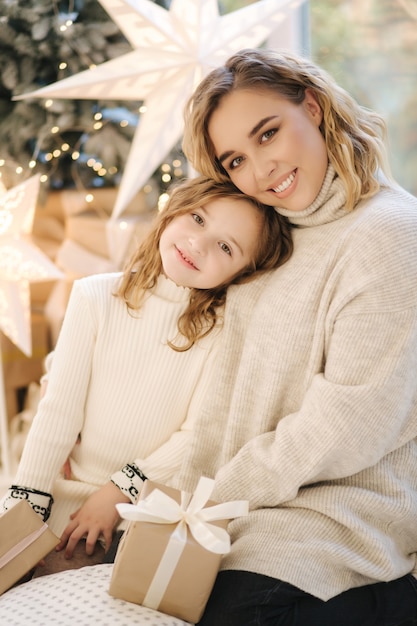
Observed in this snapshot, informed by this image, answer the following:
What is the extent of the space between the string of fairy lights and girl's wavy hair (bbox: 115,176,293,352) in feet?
2.47

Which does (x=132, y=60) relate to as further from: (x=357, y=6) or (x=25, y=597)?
(x=25, y=597)

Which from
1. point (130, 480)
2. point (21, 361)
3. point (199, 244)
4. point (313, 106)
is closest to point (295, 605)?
point (130, 480)

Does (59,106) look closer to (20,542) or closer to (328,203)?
(328,203)

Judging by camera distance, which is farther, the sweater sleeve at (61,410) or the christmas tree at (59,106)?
the christmas tree at (59,106)

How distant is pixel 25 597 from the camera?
53.0 inches

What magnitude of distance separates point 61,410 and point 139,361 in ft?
0.65

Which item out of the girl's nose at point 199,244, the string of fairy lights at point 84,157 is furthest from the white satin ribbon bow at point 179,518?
the string of fairy lights at point 84,157

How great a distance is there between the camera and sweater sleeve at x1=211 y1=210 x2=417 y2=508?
54.5 inches

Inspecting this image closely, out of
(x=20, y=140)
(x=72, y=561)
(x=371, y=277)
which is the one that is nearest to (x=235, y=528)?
(x=72, y=561)

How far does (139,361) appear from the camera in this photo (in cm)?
167

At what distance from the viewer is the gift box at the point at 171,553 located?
1.27 metres

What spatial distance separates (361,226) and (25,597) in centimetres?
92

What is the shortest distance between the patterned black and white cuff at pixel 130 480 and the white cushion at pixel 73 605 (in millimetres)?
224

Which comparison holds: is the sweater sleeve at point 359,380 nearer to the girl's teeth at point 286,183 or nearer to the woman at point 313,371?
the woman at point 313,371
